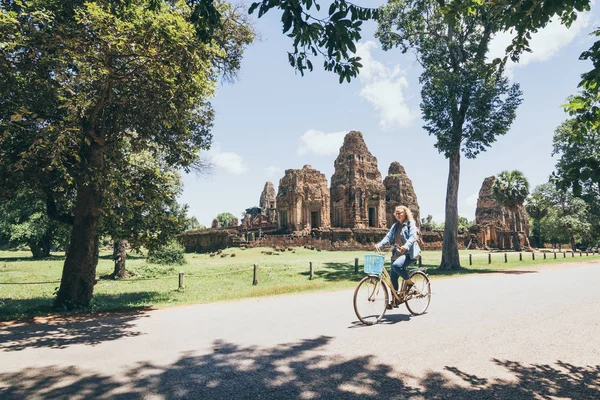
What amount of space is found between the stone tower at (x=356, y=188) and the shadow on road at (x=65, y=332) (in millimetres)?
39777

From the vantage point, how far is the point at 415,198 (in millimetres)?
58250

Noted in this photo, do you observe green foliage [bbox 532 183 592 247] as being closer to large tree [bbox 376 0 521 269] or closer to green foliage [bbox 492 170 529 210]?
green foliage [bbox 492 170 529 210]

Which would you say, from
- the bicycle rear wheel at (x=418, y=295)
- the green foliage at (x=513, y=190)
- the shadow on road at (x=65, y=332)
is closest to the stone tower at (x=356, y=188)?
the green foliage at (x=513, y=190)

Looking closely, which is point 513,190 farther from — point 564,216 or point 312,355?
point 312,355

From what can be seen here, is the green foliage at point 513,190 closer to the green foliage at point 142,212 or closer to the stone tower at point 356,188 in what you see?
the stone tower at point 356,188

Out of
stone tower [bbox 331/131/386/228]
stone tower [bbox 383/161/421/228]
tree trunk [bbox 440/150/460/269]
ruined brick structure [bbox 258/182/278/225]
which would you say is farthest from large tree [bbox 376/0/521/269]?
ruined brick structure [bbox 258/182/278/225]

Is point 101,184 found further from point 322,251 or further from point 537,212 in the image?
point 537,212

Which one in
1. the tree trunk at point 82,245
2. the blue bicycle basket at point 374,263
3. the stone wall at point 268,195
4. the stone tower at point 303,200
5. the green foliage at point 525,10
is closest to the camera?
the green foliage at point 525,10

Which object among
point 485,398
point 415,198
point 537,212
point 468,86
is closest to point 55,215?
point 485,398

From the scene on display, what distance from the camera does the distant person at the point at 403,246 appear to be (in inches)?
263

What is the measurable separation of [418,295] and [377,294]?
1.02m

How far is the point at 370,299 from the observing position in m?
6.44

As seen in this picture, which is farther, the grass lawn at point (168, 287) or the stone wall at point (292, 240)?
the stone wall at point (292, 240)

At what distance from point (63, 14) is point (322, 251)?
29083mm
